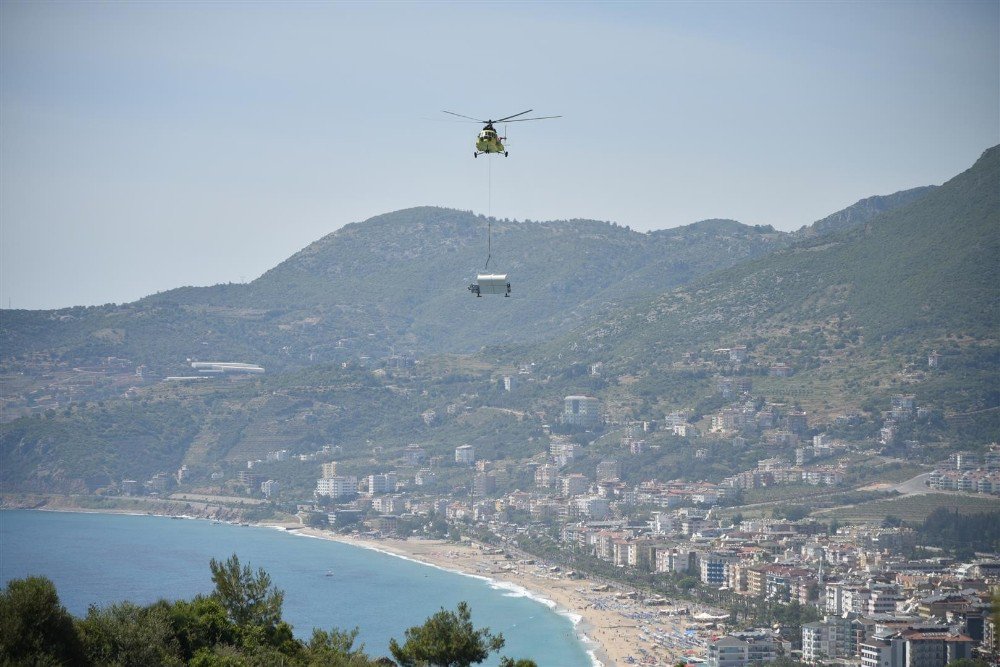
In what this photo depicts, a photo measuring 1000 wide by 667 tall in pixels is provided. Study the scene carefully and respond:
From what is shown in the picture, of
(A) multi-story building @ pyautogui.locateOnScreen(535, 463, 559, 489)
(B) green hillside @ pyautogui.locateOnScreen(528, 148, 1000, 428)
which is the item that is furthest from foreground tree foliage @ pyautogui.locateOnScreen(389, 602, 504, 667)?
(A) multi-story building @ pyautogui.locateOnScreen(535, 463, 559, 489)

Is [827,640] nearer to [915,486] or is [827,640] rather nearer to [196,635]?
[196,635]

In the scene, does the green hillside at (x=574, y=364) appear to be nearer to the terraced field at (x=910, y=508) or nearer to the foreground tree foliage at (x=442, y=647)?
the terraced field at (x=910, y=508)

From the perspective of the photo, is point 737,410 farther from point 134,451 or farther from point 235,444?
point 134,451

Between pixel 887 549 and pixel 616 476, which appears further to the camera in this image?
pixel 616 476

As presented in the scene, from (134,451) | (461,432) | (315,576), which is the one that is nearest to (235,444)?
(134,451)

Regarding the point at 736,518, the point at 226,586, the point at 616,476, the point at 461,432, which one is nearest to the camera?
the point at 226,586

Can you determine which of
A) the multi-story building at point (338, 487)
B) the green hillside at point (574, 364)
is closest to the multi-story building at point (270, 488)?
the green hillside at point (574, 364)
